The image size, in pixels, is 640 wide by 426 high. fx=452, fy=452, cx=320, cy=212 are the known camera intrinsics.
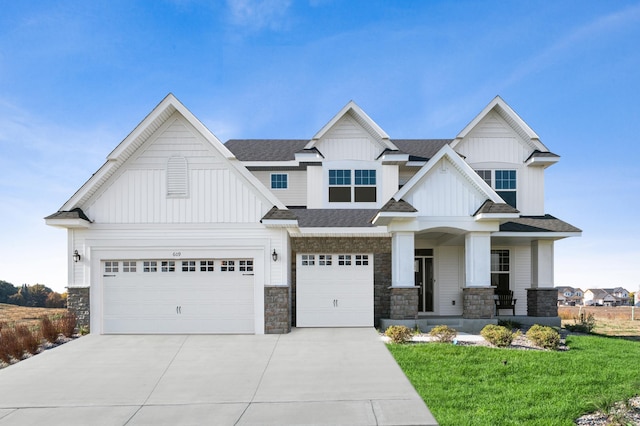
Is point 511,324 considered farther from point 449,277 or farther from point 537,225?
point 537,225

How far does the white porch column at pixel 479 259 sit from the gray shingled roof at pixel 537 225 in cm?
201

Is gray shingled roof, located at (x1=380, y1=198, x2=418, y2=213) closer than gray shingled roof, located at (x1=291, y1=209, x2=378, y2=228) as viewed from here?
Yes

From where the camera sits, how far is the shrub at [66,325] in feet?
46.2

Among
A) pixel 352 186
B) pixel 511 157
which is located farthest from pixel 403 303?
pixel 511 157

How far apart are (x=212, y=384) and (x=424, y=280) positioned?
1145cm

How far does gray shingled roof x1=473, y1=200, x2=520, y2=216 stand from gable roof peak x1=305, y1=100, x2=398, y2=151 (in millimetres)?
4787

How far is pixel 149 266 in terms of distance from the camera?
14.7 m

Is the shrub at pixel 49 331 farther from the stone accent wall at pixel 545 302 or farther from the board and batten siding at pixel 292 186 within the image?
the stone accent wall at pixel 545 302

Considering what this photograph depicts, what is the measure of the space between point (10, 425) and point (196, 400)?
3.07 metres

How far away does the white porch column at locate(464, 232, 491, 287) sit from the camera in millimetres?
15612

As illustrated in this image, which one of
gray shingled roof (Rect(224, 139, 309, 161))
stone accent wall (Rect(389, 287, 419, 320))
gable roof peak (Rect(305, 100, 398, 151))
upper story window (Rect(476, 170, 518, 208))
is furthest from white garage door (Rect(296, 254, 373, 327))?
upper story window (Rect(476, 170, 518, 208))

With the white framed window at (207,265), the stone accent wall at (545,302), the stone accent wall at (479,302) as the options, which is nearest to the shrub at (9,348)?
the white framed window at (207,265)

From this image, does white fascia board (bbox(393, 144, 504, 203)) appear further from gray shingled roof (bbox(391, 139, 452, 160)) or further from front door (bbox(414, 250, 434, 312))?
front door (bbox(414, 250, 434, 312))

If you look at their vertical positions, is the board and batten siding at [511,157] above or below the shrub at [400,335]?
above
